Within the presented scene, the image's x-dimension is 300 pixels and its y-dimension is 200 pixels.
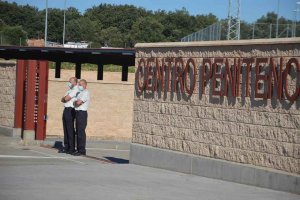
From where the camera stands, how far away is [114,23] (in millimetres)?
101000

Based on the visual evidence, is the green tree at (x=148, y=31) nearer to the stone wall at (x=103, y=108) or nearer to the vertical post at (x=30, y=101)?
the stone wall at (x=103, y=108)

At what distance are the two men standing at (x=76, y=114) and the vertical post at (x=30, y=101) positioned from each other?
251 cm

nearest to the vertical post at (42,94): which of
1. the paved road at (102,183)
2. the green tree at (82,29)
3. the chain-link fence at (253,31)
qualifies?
the paved road at (102,183)

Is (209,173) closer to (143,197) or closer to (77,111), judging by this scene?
(143,197)

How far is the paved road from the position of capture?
12.6 metres

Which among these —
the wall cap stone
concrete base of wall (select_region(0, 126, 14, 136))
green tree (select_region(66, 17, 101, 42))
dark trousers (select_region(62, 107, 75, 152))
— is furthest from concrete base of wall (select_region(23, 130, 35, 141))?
green tree (select_region(66, 17, 101, 42))

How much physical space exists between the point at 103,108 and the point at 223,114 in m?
19.4

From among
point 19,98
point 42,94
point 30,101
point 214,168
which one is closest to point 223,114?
point 214,168

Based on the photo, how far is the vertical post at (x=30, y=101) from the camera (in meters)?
23.9

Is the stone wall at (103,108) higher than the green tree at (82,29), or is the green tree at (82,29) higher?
the green tree at (82,29)

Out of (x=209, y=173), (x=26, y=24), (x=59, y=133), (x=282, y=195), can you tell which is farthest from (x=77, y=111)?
(x=26, y=24)

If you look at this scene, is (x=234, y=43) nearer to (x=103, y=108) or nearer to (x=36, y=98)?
(x=36, y=98)

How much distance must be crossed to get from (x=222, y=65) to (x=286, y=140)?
249 cm

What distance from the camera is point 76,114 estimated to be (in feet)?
A: 68.0
